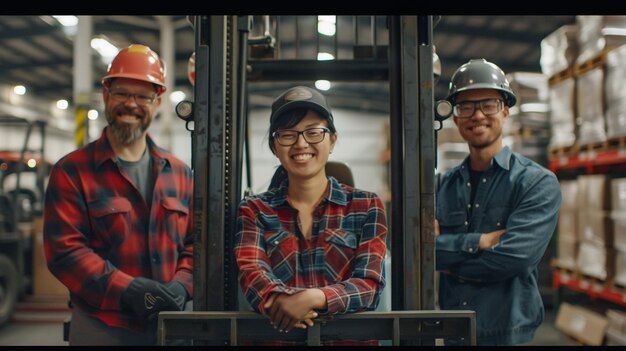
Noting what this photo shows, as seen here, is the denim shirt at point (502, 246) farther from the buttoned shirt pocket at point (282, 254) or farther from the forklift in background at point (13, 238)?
the forklift in background at point (13, 238)

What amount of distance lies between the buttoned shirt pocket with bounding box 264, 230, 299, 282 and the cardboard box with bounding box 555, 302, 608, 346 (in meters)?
4.57

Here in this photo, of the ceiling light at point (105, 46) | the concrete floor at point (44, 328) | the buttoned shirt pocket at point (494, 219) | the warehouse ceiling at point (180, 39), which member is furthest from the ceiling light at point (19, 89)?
the buttoned shirt pocket at point (494, 219)

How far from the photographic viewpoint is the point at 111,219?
2760 millimetres

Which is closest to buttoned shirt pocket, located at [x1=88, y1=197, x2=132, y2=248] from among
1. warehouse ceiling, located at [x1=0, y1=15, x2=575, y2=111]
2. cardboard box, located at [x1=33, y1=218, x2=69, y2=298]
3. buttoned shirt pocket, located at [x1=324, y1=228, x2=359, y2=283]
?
buttoned shirt pocket, located at [x1=324, y1=228, x2=359, y2=283]

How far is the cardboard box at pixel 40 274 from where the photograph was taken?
26.4 feet

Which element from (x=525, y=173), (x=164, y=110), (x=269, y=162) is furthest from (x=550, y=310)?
(x=269, y=162)

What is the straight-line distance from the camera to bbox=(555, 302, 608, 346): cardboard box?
5559mm

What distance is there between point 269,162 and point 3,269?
13735 millimetres

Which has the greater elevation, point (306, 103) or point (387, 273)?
point (306, 103)

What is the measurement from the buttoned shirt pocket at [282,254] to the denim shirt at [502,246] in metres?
0.87

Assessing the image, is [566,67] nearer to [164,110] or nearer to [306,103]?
[306,103]

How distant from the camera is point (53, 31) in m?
12.5

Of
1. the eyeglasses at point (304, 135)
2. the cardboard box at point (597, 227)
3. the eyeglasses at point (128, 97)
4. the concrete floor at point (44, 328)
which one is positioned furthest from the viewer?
the concrete floor at point (44, 328)

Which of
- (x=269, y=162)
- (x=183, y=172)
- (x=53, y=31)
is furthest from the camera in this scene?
(x=269, y=162)
